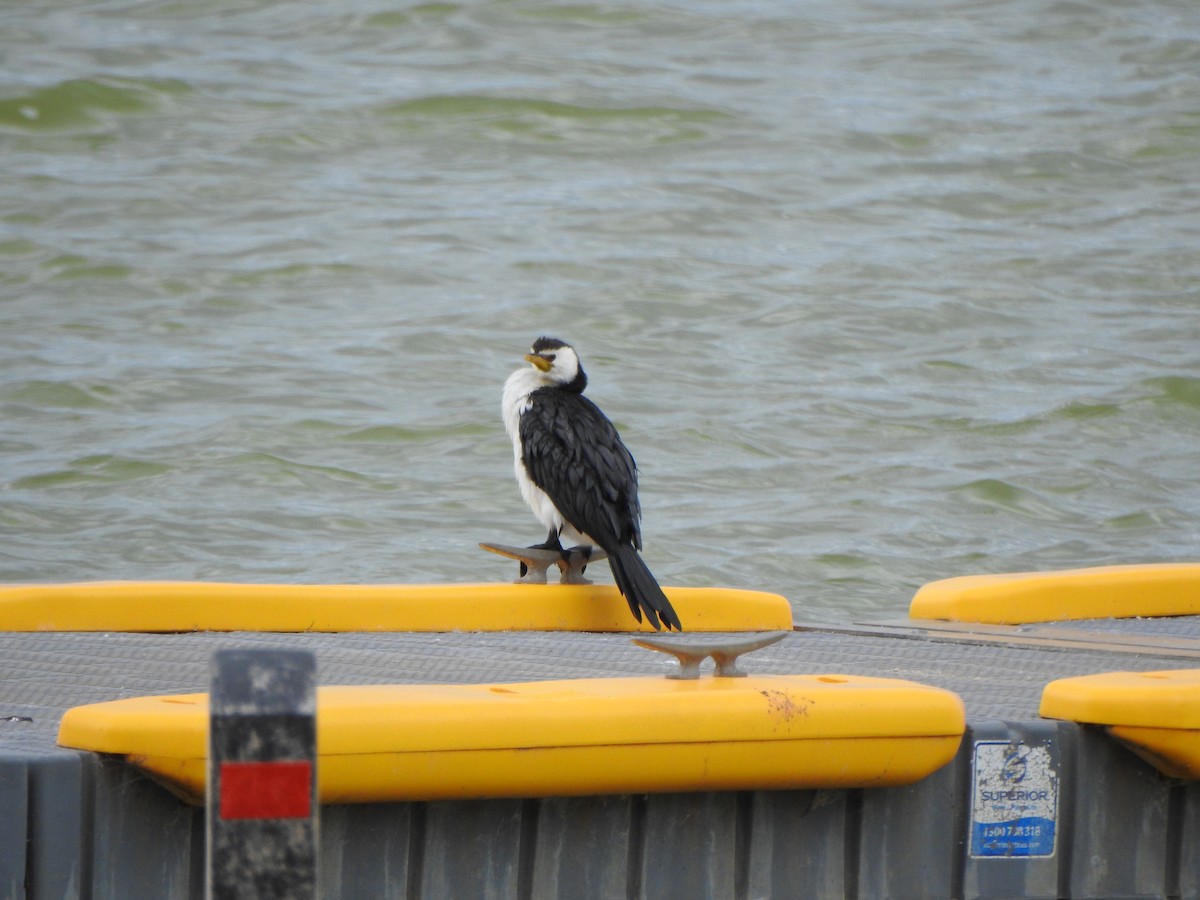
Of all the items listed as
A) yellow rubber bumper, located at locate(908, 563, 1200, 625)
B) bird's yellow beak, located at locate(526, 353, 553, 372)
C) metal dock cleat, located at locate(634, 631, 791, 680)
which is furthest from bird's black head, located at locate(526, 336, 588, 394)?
metal dock cleat, located at locate(634, 631, 791, 680)

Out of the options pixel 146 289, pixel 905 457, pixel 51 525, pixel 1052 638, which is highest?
pixel 146 289

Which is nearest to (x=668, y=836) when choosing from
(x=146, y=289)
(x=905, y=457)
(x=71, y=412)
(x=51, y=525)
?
(x=51, y=525)

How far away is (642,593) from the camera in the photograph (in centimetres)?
412

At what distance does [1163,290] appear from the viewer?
1333 centimetres

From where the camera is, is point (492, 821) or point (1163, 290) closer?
Result: point (492, 821)

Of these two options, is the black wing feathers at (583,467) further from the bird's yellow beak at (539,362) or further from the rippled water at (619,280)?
the rippled water at (619,280)

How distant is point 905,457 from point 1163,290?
4198 mm

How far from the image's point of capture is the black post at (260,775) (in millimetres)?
1338

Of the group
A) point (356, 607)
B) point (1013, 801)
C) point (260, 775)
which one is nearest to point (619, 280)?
point (356, 607)

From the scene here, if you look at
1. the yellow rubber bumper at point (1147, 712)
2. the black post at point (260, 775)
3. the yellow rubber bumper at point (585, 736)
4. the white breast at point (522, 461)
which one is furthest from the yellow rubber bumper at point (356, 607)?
the black post at point (260, 775)

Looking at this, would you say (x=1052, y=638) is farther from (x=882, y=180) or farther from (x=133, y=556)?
(x=882, y=180)

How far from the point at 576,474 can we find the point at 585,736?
229 cm

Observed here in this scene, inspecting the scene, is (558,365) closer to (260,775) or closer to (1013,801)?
(1013,801)

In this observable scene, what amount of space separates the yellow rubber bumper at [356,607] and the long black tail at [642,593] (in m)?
0.07
